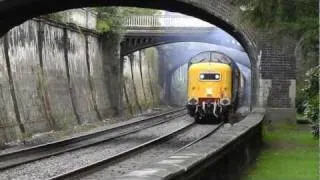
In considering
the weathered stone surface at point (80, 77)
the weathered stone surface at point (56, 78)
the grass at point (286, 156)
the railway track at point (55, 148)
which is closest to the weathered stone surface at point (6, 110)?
the railway track at point (55, 148)

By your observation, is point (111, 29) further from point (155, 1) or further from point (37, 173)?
point (37, 173)

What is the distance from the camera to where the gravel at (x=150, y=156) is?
13.4 meters

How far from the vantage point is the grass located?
12.2 meters

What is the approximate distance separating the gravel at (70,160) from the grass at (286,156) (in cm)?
433

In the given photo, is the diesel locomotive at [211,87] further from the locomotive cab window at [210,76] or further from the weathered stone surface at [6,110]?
the weathered stone surface at [6,110]

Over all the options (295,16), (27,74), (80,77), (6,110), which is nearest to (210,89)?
(80,77)

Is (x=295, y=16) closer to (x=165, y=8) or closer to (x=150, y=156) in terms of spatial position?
(x=150, y=156)

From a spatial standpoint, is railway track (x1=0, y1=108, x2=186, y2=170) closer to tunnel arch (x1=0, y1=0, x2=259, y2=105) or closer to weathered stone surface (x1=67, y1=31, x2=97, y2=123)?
tunnel arch (x1=0, y1=0, x2=259, y2=105)

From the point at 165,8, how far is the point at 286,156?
888 centimetres

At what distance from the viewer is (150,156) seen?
1719 cm

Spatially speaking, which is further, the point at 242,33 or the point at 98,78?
the point at 98,78

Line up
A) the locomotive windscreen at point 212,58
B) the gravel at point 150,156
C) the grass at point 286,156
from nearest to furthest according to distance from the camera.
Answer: the grass at point 286,156, the gravel at point 150,156, the locomotive windscreen at point 212,58

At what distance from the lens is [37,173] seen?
13867 millimetres

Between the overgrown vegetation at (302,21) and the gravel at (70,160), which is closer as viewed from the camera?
the overgrown vegetation at (302,21)
